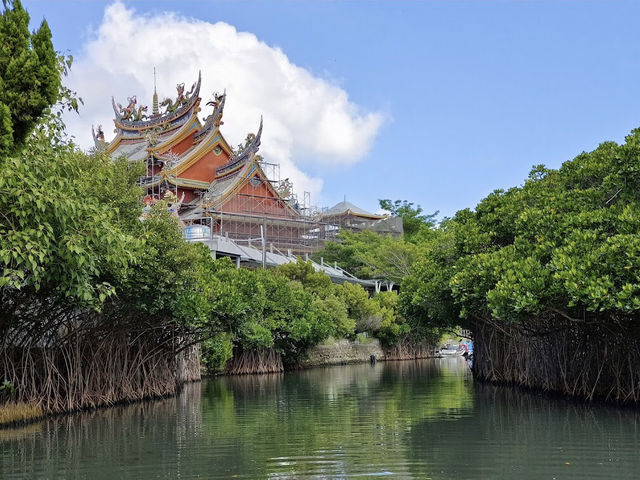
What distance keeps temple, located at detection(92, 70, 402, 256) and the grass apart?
80.3 feet

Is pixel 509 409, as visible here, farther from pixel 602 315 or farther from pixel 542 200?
pixel 542 200

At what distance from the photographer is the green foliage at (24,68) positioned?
695 cm

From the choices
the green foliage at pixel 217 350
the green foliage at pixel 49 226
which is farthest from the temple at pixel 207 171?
the green foliage at pixel 49 226

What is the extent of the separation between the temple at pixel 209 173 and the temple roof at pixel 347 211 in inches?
249

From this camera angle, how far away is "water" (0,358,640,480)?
301 inches

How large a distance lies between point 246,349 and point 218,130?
18.8 metres

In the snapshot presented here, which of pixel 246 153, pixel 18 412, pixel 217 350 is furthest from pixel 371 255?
pixel 18 412

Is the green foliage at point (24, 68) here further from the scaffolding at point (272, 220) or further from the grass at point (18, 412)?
the scaffolding at point (272, 220)

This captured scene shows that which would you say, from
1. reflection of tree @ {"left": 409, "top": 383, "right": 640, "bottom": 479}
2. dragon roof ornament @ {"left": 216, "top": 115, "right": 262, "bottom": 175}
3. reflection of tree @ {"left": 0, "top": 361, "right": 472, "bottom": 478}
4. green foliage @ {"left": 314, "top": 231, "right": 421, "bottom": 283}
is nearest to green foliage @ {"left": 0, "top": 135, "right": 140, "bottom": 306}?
reflection of tree @ {"left": 0, "top": 361, "right": 472, "bottom": 478}

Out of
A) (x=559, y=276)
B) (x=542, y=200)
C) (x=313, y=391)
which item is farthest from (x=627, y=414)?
(x=313, y=391)

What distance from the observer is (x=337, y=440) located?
9656mm

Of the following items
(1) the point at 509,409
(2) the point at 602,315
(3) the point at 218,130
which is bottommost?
(1) the point at 509,409

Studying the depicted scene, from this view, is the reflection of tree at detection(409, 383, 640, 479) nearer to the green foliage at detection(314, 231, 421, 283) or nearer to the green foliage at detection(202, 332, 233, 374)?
the green foliage at detection(202, 332, 233, 374)

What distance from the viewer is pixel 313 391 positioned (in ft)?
60.3
